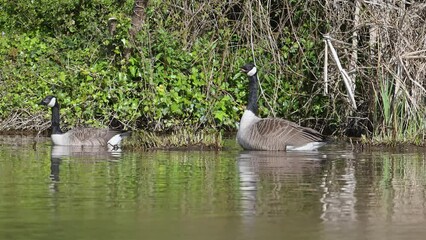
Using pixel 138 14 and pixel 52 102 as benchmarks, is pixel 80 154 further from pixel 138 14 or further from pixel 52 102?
pixel 138 14

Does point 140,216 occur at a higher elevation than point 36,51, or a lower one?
lower

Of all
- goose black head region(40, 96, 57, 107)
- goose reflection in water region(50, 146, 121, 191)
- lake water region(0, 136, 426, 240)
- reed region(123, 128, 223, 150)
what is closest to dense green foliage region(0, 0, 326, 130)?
goose black head region(40, 96, 57, 107)

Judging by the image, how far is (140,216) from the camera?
28.3ft

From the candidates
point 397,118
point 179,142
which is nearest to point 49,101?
point 179,142

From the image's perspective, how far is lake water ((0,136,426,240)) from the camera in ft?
26.2

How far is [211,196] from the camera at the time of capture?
32.4 ft

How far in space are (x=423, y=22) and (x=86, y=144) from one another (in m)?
6.04

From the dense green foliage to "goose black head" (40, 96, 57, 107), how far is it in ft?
2.08

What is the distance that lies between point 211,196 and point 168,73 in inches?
349

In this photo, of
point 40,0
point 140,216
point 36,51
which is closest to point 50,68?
point 36,51

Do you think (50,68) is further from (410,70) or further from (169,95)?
(410,70)

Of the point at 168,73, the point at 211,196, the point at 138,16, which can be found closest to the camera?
the point at 211,196

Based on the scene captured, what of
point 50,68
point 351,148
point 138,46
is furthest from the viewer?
point 50,68

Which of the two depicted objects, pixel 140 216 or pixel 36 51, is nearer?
pixel 140 216
